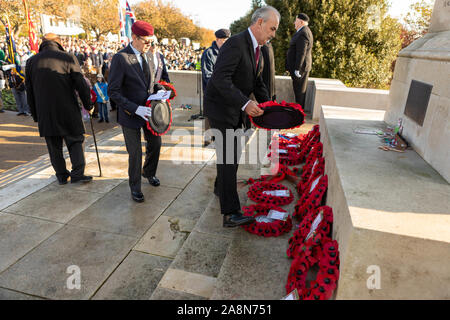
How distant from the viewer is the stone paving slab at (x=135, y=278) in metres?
2.54

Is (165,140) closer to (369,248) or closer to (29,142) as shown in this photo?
(29,142)

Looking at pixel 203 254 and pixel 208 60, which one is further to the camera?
pixel 208 60

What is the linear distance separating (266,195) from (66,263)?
222cm

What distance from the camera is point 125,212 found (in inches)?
151

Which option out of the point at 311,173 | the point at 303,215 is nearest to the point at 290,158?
the point at 311,173

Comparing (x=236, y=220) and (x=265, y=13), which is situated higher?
(x=265, y=13)

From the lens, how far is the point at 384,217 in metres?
1.90

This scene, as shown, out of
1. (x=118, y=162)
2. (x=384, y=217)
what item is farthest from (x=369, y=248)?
(x=118, y=162)

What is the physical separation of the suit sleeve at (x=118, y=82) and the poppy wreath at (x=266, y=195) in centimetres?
174

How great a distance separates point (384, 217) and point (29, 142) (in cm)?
740

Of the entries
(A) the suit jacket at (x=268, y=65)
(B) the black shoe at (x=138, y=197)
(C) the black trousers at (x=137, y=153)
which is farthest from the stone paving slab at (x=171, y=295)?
(A) the suit jacket at (x=268, y=65)

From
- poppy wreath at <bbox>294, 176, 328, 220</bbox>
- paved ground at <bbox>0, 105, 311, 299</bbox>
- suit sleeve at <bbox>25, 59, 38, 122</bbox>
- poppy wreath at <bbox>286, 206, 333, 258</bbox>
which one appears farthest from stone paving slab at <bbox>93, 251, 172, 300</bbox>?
suit sleeve at <bbox>25, 59, 38, 122</bbox>

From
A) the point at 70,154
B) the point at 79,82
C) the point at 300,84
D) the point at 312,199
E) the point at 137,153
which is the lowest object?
the point at 70,154

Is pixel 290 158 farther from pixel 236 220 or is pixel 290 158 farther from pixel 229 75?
pixel 229 75
